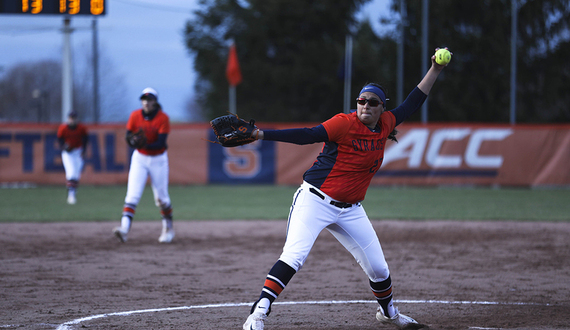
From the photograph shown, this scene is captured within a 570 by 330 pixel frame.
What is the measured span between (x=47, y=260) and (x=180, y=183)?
42.5ft

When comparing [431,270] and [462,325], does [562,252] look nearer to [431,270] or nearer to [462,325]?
[431,270]

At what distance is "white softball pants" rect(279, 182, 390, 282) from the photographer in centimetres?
472

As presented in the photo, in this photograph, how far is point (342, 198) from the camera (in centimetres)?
480

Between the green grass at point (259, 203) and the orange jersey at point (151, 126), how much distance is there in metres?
3.76

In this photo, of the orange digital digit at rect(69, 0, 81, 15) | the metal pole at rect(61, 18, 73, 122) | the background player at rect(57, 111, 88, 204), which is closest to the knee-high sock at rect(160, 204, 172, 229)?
the background player at rect(57, 111, 88, 204)

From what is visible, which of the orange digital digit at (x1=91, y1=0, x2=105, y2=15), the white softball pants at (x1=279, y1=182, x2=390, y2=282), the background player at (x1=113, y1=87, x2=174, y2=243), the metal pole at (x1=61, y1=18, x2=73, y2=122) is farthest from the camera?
the metal pole at (x1=61, y1=18, x2=73, y2=122)

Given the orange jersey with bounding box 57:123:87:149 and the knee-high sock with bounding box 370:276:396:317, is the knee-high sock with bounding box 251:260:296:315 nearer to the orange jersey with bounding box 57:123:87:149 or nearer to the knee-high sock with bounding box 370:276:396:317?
the knee-high sock with bounding box 370:276:396:317

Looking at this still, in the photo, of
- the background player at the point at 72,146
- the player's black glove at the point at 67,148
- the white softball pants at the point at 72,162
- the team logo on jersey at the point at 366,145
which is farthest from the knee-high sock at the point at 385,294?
the player's black glove at the point at 67,148

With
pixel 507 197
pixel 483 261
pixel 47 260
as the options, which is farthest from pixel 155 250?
pixel 507 197

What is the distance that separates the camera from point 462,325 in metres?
5.09

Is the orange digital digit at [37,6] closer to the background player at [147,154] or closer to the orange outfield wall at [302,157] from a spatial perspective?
the orange outfield wall at [302,157]

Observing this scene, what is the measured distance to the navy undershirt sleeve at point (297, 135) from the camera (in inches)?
177

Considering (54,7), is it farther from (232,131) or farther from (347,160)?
(347,160)

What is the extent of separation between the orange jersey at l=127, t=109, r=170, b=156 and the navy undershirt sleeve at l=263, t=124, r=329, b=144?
16.1ft
